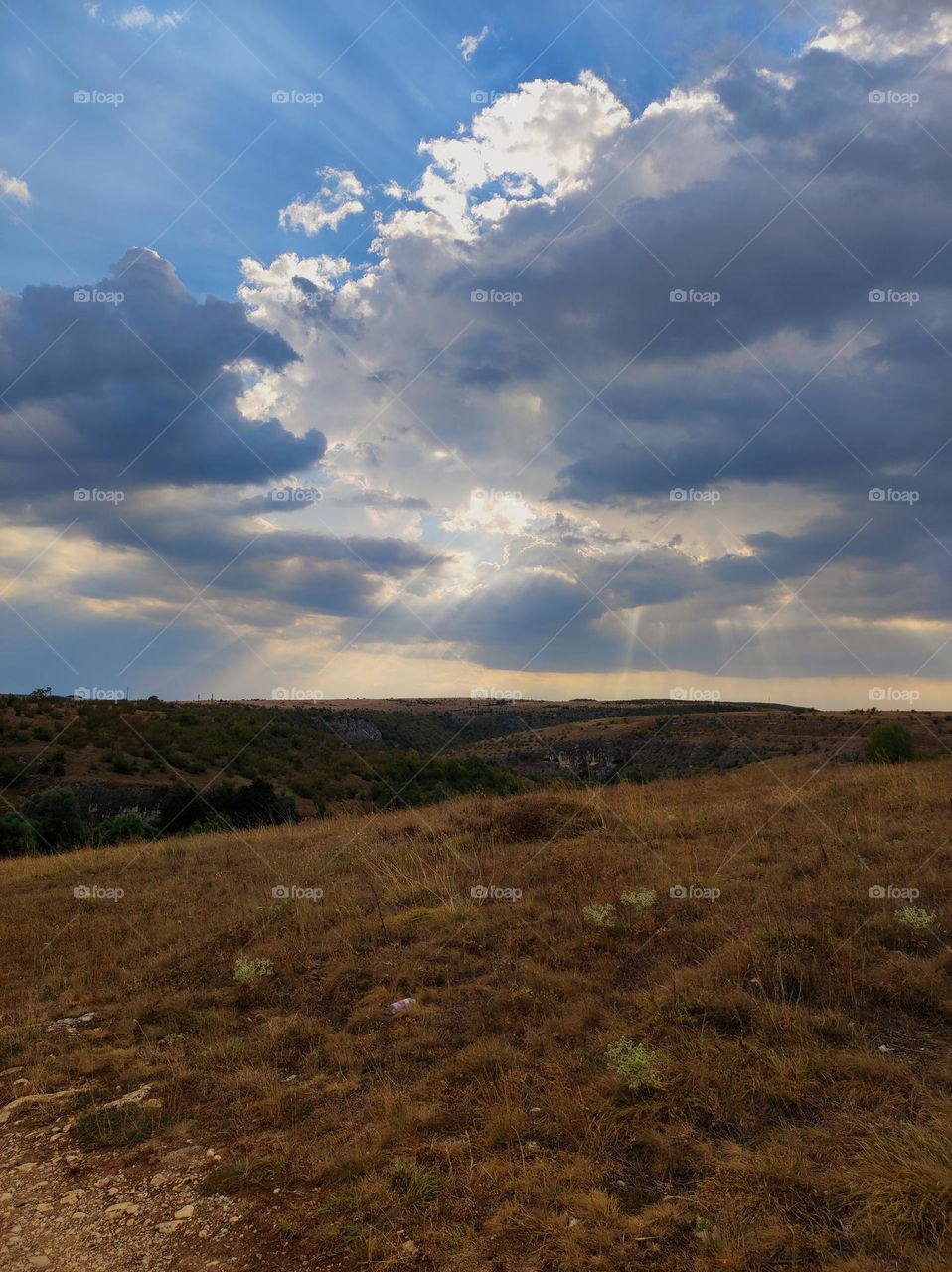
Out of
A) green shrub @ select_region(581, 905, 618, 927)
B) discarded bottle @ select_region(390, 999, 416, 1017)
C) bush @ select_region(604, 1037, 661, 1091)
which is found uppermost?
green shrub @ select_region(581, 905, 618, 927)

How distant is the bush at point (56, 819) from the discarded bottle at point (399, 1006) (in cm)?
1860

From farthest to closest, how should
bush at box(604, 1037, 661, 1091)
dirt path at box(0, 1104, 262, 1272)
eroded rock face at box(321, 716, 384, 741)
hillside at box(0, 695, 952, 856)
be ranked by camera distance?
eroded rock face at box(321, 716, 384, 741), hillside at box(0, 695, 952, 856), bush at box(604, 1037, 661, 1091), dirt path at box(0, 1104, 262, 1272)

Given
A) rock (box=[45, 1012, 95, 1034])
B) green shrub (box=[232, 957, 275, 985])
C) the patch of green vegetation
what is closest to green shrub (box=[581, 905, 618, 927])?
green shrub (box=[232, 957, 275, 985])

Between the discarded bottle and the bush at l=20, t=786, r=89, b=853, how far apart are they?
18603 mm

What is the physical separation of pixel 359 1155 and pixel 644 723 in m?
68.2

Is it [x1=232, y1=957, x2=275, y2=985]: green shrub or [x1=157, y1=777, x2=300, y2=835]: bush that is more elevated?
[x1=232, y1=957, x2=275, y2=985]: green shrub

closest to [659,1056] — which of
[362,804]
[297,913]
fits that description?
[297,913]

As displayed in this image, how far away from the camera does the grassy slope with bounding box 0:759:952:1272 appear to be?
12.4 feet

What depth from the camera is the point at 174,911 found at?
37.2ft

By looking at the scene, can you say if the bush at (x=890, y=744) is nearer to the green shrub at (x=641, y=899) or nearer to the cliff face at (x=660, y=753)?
the green shrub at (x=641, y=899)

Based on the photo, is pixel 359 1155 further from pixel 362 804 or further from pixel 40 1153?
pixel 362 804

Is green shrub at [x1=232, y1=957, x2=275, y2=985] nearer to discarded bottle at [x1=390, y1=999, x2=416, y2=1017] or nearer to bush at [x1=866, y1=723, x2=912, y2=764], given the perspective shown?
discarded bottle at [x1=390, y1=999, x2=416, y2=1017]

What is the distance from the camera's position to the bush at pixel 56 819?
21906 millimetres

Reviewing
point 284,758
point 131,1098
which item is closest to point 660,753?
point 284,758
